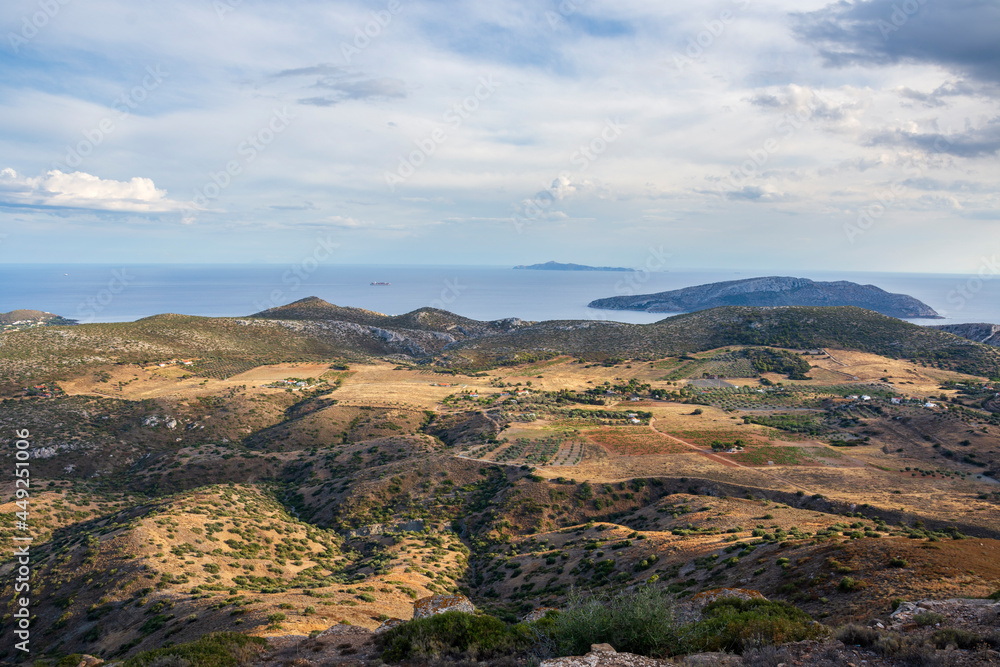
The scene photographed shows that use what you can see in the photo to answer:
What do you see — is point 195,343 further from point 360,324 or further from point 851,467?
point 851,467

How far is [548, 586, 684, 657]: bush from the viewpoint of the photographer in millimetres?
10125

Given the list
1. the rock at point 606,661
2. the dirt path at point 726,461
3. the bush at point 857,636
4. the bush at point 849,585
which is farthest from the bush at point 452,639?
the dirt path at point 726,461

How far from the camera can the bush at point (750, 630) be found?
33.3 feet

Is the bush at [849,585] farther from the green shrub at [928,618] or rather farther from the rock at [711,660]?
the rock at [711,660]

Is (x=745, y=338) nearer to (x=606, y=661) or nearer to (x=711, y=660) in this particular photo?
(x=711, y=660)

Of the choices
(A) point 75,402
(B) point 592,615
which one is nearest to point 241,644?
(B) point 592,615

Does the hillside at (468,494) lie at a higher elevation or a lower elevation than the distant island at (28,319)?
lower

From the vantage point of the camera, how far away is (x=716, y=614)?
12312 millimetres

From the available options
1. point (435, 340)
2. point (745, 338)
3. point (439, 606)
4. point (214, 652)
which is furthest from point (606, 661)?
point (435, 340)

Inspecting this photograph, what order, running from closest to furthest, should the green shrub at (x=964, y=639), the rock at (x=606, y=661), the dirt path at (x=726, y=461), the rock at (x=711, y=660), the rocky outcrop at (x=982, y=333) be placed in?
1. the green shrub at (x=964, y=639)
2. the rock at (x=606, y=661)
3. the rock at (x=711, y=660)
4. the dirt path at (x=726, y=461)
5. the rocky outcrop at (x=982, y=333)

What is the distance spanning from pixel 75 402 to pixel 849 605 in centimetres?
6748

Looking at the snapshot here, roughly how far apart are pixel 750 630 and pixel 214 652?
13.0m

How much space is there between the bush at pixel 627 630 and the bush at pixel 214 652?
8.30m

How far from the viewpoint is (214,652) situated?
12398 millimetres
